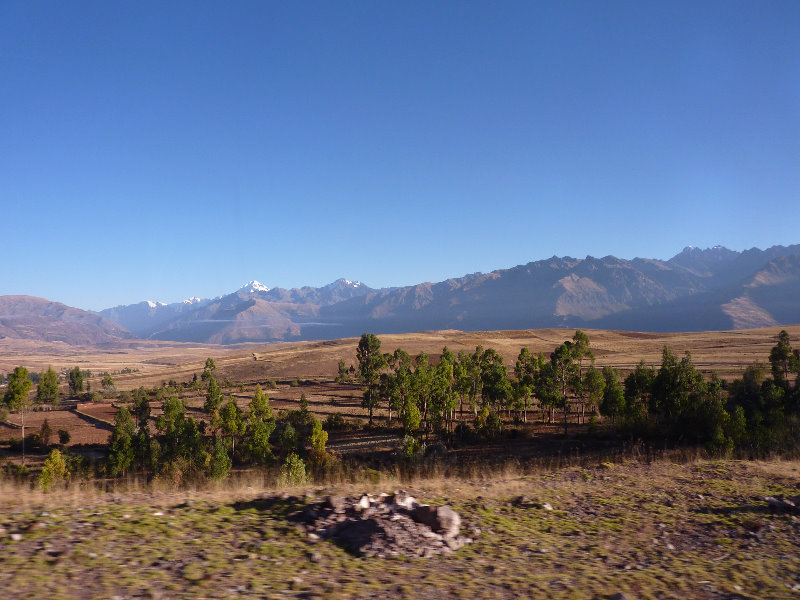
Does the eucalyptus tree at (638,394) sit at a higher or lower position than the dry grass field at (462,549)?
lower

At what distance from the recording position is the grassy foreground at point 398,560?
640 centimetres

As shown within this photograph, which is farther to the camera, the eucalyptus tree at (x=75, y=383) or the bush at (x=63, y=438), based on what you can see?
the eucalyptus tree at (x=75, y=383)

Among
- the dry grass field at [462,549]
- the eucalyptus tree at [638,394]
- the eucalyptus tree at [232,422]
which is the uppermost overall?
the dry grass field at [462,549]

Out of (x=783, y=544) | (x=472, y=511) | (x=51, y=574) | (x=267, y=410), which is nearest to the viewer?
(x=51, y=574)

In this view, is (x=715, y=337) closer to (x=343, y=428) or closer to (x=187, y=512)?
(x=343, y=428)

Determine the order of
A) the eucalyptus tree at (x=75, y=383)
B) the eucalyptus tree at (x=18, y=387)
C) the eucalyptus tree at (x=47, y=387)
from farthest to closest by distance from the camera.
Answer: the eucalyptus tree at (x=75, y=383)
the eucalyptus tree at (x=47, y=387)
the eucalyptus tree at (x=18, y=387)

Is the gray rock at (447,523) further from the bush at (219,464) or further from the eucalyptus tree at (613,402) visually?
the eucalyptus tree at (613,402)

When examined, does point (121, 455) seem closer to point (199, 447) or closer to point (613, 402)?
point (199, 447)

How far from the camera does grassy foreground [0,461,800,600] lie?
252 inches

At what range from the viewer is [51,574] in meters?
6.21

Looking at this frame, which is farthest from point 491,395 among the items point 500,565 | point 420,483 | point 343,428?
point 500,565

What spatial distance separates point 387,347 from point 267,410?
11950 centimetres

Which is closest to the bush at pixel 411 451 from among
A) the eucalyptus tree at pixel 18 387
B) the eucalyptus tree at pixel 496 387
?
the eucalyptus tree at pixel 496 387

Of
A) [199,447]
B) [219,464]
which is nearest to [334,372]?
[199,447]
